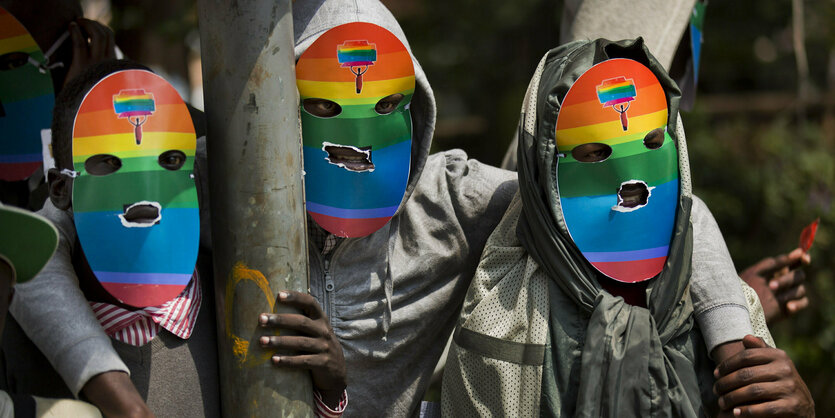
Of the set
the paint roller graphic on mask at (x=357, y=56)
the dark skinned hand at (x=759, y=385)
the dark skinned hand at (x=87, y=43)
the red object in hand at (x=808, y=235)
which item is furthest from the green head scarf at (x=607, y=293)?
the dark skinned hand at (x=87, y=43)

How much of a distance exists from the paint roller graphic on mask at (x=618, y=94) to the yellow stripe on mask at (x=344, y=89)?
1.88 feet

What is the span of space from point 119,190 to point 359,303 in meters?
0.84

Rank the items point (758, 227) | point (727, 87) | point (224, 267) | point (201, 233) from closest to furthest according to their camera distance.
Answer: point (224, 267) < point (201, 233) < point (758, 227) < point (727, 87)

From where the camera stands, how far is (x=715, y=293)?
2.60 meters

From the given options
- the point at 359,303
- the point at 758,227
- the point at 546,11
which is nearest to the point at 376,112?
the point at 359,303

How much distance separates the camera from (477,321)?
2.62 metres

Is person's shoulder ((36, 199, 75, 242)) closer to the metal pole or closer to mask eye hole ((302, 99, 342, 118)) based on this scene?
the metal pole

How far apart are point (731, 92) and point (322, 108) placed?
32.4 feet

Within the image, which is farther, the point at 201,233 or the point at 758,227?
the point at 758,227

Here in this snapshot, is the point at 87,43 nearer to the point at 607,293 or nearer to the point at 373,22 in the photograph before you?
the point at 373,22

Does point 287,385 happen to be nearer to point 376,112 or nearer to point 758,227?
point 376,112

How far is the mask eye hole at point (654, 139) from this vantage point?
2609 mm

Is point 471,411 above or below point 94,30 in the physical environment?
below

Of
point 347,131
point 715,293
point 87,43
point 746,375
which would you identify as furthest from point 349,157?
point 87,43
